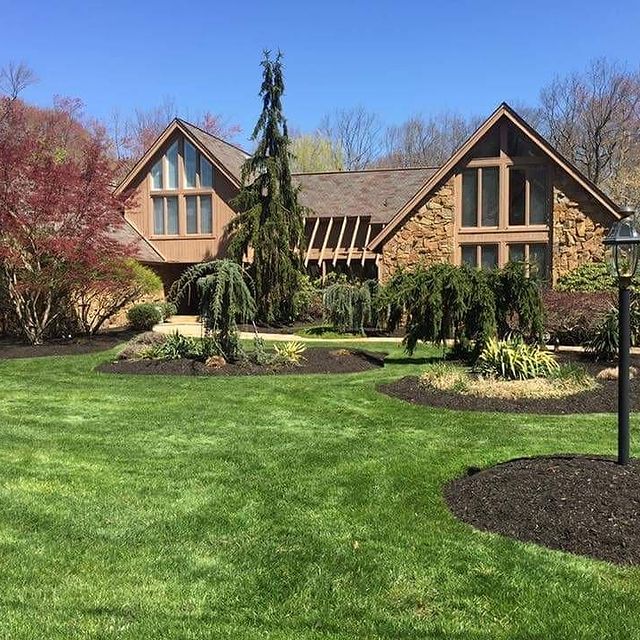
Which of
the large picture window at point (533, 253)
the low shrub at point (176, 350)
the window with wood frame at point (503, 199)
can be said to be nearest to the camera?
the low shrub at point (176, 350)

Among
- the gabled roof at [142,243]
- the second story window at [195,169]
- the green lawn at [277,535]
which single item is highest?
the second story window at [195,169]

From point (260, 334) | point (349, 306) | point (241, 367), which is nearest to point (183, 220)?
point (260, 334)

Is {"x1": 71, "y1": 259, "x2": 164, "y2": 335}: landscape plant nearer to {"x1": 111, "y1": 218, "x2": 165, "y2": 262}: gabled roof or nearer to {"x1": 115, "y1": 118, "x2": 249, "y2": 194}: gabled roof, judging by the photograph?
{"x1": 111, "y1": 218, "x2": 165, "y2": 262}: gabled roof

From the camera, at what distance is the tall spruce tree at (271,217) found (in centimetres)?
2295

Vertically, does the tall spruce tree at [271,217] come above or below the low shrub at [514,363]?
above

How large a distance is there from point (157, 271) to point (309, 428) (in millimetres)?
21397

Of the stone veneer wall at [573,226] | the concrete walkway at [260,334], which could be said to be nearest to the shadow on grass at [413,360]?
the concrete walkway at [260,334]

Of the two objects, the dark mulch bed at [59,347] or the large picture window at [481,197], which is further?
the large picture window at [481,197]

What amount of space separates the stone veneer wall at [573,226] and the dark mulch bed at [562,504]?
16.1 m

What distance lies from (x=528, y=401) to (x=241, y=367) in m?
5.45

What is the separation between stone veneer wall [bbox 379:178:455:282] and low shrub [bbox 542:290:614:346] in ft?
18.7

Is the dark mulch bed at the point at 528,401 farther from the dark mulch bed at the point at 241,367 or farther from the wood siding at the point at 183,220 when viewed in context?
the wood siding at the point at 183,220

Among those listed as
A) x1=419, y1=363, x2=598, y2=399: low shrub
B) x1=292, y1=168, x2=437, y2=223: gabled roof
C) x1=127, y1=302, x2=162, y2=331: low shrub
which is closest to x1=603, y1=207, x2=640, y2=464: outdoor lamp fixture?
x1=419, y1=363, x2=598, y2=399: low shrub

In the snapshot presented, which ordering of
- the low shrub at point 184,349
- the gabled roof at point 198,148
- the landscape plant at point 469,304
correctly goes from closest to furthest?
the landscape plant at point 469,304 < the low shrub at point 184,349 < the gabled roof at point 198,148
